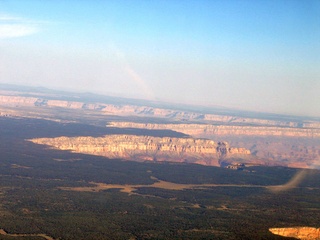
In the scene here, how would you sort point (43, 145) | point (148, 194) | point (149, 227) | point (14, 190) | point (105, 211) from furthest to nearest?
point (43, 145)
point (148, 194)
point (14, 190)
point (105, 211)
point (149, 227)

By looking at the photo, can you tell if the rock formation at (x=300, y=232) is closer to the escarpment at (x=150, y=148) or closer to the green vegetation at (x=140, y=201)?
the green vegetation at (x=140, y=201)

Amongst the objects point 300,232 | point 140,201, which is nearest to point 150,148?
point 140,201

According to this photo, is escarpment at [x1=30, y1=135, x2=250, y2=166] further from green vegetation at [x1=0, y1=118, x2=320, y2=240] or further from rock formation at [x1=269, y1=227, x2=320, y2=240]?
rock formation at [x1=269, y1=227, x2=320, y2=240]

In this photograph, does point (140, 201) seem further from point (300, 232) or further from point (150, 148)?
point (150, 148)

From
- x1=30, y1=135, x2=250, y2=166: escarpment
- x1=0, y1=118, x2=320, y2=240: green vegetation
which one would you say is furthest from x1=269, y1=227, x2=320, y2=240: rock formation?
x1=30, y1=135, x2=250, y2=166: escarpment

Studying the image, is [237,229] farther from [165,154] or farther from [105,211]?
[165,154]

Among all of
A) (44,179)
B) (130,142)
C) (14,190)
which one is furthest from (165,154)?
(14,190)

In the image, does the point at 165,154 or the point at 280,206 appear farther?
the point at 165,154
